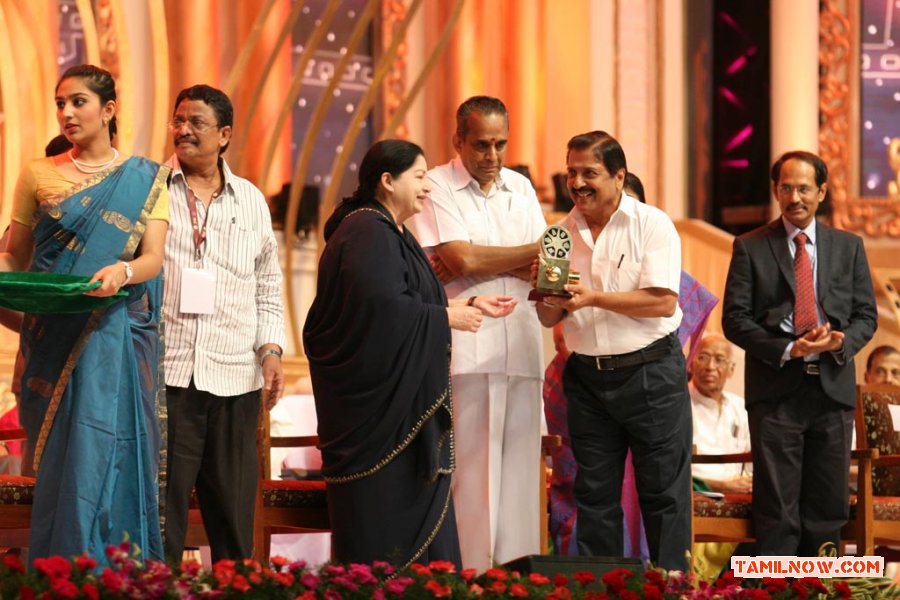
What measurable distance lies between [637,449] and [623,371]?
9.4 inches

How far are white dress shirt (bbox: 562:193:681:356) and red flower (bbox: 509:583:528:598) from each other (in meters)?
1.66

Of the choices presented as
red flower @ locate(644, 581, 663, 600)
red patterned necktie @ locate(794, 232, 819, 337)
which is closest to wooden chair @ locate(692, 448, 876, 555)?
red patterned necktie @ locate(794, 232, 819, 337)

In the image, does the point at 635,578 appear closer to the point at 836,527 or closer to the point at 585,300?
the point at 585,300

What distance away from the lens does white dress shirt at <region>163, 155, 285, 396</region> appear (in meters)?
4.28

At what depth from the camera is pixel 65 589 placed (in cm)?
289

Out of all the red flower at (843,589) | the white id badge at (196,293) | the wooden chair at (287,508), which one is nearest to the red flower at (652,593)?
the red flower at (843,589)

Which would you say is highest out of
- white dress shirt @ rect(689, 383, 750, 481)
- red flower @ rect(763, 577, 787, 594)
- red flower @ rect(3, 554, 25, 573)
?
white dress shirt @ rect(689, 383, 750, 481)

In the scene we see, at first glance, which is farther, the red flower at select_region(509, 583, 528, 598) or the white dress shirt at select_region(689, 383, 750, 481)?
the white dress shirt at select_region(689, 383, 750, 481)

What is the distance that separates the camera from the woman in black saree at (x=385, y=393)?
14.0 ft

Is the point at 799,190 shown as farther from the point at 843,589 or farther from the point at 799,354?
the point at 843,589

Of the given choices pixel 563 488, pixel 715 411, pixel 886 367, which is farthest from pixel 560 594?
pixel 886 367

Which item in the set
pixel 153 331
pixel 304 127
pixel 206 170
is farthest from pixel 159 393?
pixel 304 127

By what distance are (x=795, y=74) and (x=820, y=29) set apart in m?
0.51

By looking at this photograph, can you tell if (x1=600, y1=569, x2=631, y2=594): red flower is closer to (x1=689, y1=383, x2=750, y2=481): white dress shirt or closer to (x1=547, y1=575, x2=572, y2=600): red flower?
(x1=547, y1=575, x2=572, y2=600): red flower
